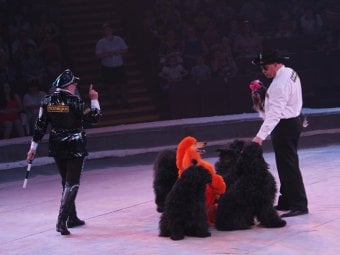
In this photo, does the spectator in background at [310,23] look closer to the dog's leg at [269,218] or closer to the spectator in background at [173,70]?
the spectator in background at [173,70]

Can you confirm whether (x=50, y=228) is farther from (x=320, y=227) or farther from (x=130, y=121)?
(x=130, y=121)

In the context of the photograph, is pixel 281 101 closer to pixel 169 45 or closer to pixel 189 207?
pixel 189 207

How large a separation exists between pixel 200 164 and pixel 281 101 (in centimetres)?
106

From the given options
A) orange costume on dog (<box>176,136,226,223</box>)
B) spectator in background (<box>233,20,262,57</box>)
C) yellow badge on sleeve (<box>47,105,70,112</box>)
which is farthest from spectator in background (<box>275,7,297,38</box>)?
yellow badge on sleeve (<box>47,105,70,112</box>)

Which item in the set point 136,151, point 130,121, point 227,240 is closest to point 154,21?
point 130,121

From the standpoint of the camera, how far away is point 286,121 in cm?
727

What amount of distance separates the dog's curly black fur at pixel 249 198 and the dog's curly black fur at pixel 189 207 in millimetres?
250

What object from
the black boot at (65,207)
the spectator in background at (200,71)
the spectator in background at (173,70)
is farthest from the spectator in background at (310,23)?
the black boot at (65,207)

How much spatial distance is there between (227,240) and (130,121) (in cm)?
894

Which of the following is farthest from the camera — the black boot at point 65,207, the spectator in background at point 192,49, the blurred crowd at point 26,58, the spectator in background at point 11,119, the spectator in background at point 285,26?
the spectator in background at point 285,26

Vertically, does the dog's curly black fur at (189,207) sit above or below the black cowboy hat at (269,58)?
below

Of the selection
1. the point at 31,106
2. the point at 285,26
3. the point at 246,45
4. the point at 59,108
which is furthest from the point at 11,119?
the point at 285,26

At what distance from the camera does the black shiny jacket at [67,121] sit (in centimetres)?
721

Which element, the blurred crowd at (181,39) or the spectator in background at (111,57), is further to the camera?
the spectator in background at (111,57)
